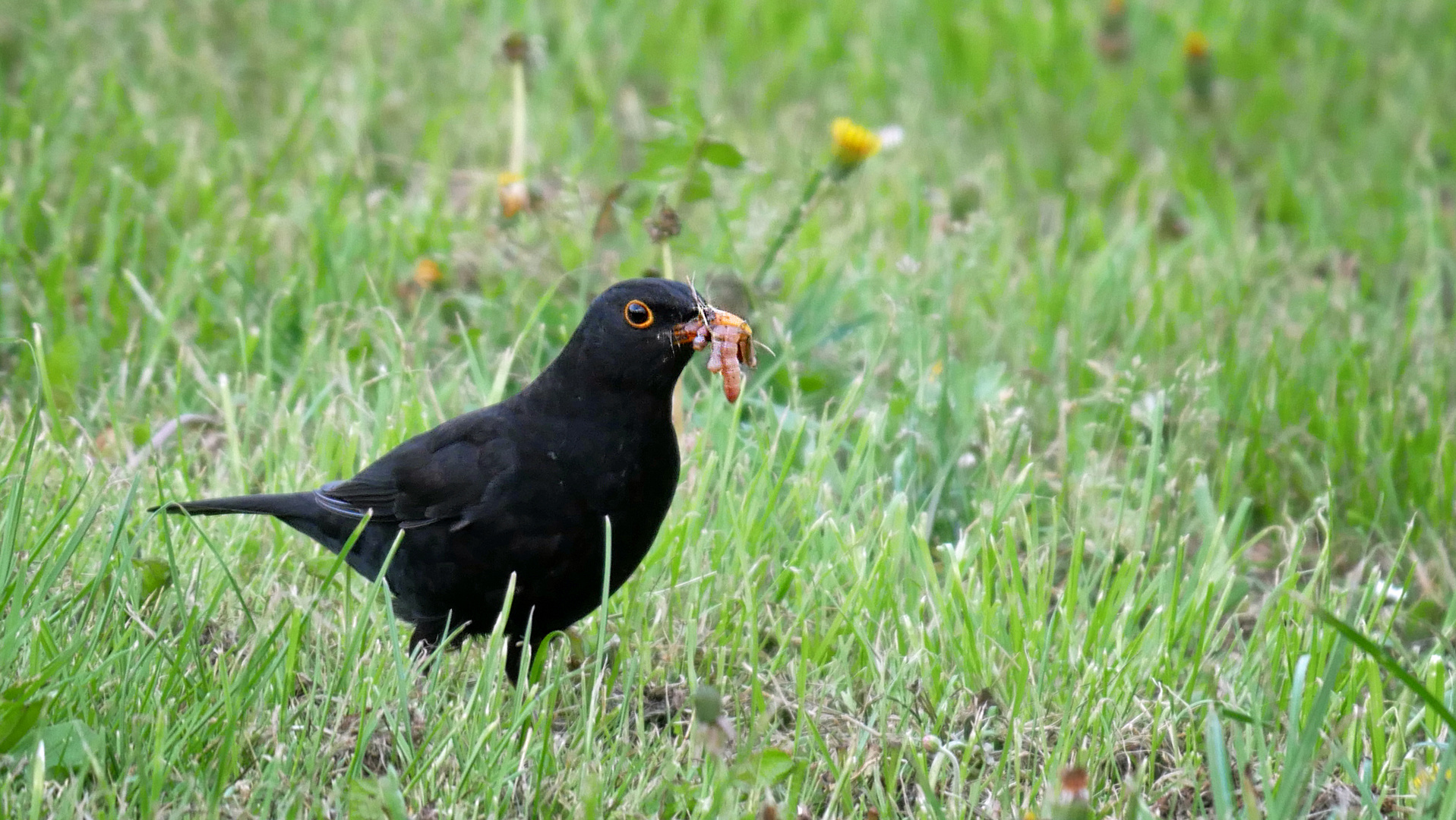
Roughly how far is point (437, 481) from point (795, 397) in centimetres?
115

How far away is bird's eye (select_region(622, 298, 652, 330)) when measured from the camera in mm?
2973

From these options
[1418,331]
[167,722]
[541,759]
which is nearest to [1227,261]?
[1418,331]

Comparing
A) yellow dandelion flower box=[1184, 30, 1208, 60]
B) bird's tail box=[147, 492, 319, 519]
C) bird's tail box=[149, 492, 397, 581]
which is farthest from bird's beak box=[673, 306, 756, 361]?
yellow dandelion flower box=[1184, 30, 1208, 60]

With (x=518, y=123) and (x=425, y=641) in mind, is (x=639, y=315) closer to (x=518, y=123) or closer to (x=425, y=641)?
(x=425, y=641)

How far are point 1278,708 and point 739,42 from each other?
4.87m

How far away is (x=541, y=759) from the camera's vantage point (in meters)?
2.60

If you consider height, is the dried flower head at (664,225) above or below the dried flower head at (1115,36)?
below

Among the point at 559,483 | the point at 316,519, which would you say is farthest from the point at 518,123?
the point at 559,483

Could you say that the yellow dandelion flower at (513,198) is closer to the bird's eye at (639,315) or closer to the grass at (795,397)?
the grass at (795,397)

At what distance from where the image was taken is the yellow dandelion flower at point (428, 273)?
4.63 metres

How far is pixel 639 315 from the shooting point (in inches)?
117

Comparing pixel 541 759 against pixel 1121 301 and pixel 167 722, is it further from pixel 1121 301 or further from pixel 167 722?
pixel 1121 301

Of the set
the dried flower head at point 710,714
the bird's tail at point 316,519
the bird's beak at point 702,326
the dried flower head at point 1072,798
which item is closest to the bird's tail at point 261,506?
the bird's tail at point 316,519

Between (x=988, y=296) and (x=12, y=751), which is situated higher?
(x=988, y=296)
